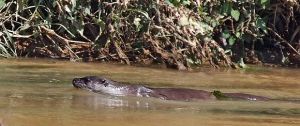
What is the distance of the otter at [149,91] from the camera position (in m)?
6.54

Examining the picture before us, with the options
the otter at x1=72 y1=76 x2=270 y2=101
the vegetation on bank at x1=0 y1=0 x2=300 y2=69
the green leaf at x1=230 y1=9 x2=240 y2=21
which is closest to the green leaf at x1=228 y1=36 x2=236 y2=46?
the vegetation on bank at x1=0 y1=0 x2=300 y2=69

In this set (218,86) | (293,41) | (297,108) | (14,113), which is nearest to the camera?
(14,113)

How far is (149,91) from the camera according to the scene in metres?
6.65

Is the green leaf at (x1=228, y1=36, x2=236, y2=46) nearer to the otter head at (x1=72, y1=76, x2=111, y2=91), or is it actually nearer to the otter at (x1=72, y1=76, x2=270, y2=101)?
the otter at (x1=72, y1=76, x2=270, y2=101)

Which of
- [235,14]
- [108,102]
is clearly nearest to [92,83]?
[108,102]

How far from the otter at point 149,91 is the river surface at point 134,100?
0.38 feet

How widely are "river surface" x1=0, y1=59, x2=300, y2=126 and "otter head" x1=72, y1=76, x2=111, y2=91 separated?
0.13m

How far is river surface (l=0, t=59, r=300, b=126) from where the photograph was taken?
505cm

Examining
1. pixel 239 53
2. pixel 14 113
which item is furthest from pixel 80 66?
pixel 14 113

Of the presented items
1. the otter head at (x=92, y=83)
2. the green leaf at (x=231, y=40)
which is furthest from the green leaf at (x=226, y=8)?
the otter head at (x=92, y=83)

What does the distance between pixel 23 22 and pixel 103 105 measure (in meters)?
4.48

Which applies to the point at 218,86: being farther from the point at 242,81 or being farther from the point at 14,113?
the point at 14,113

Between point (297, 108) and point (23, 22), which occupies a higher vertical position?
point (23, 22)

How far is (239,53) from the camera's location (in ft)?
34.1
